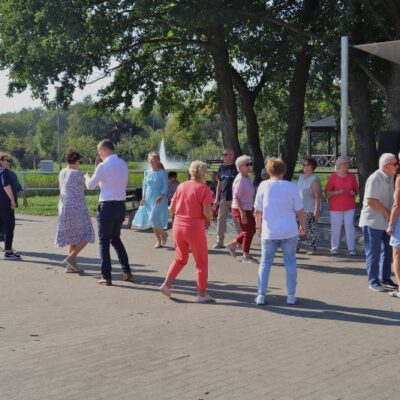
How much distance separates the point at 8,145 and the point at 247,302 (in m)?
71.7

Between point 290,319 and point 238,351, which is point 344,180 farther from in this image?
point 238,351

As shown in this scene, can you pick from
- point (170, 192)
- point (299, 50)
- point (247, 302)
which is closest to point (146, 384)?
point (247, 302)

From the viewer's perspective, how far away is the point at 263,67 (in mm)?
20672

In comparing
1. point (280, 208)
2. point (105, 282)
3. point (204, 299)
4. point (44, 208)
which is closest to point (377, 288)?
point (280, 208)

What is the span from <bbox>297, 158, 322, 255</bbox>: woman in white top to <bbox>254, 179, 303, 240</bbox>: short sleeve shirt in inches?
140

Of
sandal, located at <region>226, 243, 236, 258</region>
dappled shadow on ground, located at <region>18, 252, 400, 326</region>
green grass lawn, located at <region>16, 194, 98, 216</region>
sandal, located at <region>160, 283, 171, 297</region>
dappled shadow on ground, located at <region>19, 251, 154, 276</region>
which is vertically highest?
green grass lawn, located at <region>16, 194, 98, 216</region>

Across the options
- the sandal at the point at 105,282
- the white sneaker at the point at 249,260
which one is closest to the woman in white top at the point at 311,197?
the white sneaker at the point at 249,260

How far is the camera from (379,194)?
7555 mm

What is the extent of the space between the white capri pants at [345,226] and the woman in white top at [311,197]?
31cm

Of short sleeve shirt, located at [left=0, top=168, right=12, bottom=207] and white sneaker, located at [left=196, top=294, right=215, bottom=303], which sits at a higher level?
short sleeve shirt, located at [left=0, top=168, right=12, bottom=207]

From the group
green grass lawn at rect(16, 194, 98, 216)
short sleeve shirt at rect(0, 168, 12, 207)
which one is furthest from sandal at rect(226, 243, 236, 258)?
green grass lawn at rect(16, 194, 98, 216)

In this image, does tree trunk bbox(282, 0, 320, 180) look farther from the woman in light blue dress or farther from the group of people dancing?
the group of people dancing

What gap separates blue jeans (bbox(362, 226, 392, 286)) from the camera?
7.73 meters

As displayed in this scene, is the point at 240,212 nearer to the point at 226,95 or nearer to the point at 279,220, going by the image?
the point at 279,220
